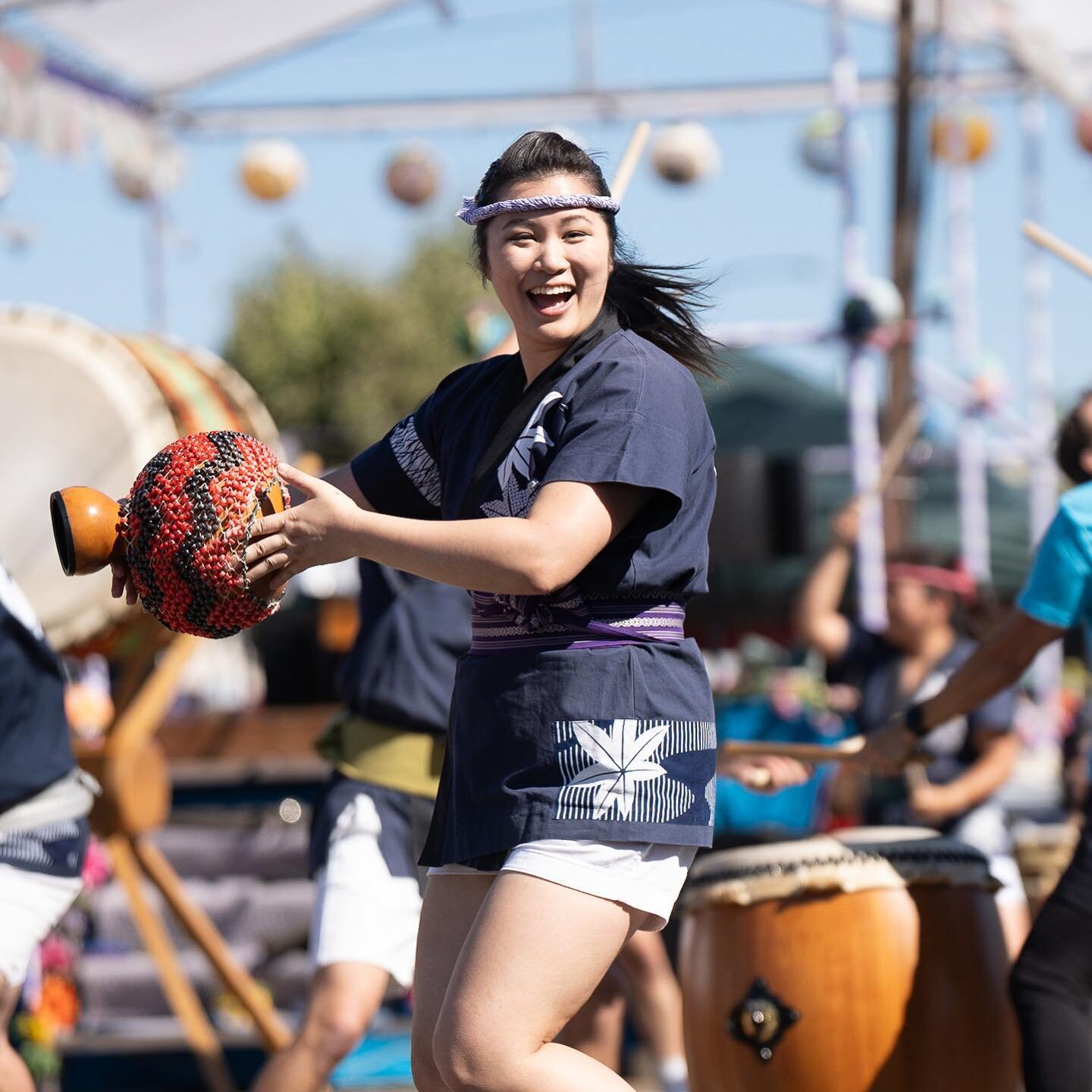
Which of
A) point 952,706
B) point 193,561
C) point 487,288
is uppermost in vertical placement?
point 487,288

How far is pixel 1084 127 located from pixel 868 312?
3.36 m

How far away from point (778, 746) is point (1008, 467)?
12.3 m

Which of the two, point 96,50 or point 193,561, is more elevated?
point 96,50

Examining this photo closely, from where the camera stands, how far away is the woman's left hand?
5.92 feet

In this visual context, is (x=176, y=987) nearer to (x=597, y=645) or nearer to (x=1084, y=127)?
(x=597, y=645)

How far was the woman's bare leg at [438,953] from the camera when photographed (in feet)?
6.59

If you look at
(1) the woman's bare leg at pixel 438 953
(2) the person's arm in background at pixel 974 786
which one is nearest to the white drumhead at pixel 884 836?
(2) the person's arm in background at pixel 974 786

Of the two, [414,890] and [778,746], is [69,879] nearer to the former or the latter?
[414,890]

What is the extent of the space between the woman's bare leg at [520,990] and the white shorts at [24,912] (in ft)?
3.22

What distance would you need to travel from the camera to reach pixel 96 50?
33.9 feet

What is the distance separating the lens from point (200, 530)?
1825 millimetres

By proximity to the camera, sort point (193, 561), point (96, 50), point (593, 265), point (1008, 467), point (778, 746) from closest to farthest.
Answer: point (193, 561)
point (593, 265)
point (778, 746)
point (96, 50)
point (1008, 467)

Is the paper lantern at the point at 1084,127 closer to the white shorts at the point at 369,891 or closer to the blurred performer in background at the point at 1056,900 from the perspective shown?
the blurred performer in background at the point at 1056,900

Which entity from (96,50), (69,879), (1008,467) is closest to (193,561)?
(69,879)
